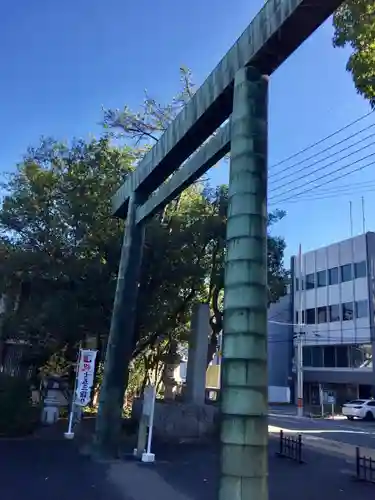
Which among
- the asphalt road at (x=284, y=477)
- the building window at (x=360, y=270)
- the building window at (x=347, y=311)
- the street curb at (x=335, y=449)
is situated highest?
the building window at (x=360, y=270)

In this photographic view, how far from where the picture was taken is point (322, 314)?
131ft

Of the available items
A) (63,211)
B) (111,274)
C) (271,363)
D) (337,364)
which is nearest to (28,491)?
(111,274)

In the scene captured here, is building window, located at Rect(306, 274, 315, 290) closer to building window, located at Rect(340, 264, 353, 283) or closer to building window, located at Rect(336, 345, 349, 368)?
building window, located at Rect(340, 264, 353, 283)

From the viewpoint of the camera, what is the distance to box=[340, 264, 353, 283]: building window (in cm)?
3719

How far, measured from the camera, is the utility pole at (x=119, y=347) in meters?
9.92

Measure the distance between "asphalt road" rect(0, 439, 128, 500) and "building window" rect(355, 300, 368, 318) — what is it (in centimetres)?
2850

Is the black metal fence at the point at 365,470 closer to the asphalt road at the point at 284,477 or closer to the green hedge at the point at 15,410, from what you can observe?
the asphalt road at the point at 284,477

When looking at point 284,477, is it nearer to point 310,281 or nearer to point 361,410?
point 361,410

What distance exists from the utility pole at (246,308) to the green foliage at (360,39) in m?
1.73

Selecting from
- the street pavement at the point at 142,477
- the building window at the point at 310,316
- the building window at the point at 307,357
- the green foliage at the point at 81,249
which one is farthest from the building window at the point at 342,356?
the street pavement at the point at 142,477

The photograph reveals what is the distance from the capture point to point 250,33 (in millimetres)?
5578

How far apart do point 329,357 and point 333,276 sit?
6544mm

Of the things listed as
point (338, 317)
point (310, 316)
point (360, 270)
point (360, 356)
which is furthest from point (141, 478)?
point (310, 316)

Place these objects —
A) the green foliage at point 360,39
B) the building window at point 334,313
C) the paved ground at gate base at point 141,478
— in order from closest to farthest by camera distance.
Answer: the green foliage at point 360,39
the paved ground at gate base at point 141,478
the building window at point 334,313
